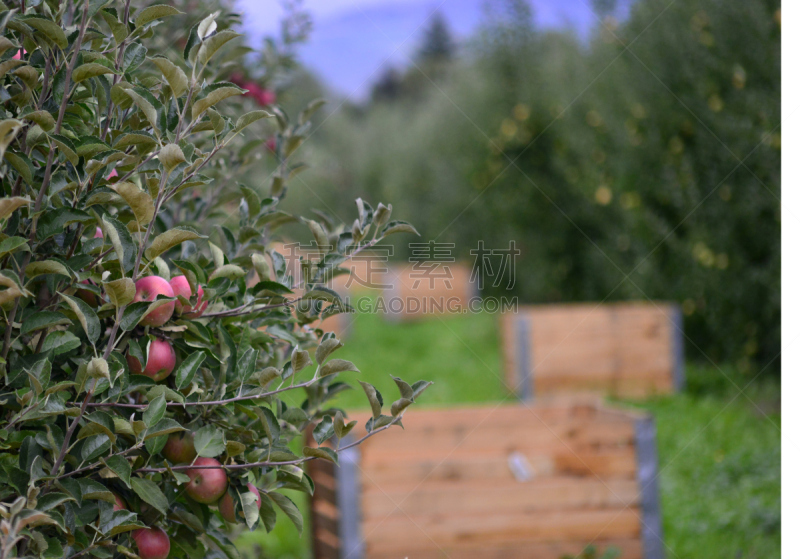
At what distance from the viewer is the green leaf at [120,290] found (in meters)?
0.76

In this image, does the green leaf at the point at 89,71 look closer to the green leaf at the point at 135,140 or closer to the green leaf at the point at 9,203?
the green leaf at the point at 135,140

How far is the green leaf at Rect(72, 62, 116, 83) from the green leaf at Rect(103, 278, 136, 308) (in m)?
0.26

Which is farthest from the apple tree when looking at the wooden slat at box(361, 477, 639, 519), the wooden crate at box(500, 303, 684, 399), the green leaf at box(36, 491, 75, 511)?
the wooden crate at box(500, 303, 684, 399)

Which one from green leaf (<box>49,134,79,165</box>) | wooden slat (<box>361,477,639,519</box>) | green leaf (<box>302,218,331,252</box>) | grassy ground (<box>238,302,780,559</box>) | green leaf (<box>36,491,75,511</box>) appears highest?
green leaf (<box>49,134,79,165</box>)

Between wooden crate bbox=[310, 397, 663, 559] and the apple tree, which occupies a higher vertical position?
the apple tree

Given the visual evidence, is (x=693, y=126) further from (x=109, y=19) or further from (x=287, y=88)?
(x=109, y=19)

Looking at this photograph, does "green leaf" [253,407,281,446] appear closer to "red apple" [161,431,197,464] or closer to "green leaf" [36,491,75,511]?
"red apple" [161,431,197,464]

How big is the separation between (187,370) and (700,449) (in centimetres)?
406

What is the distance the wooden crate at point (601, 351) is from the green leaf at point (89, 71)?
4.86 meters

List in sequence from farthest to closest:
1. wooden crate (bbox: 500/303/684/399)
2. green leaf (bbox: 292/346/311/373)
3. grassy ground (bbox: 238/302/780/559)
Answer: wooden crate (bbox: 500/303/684/399)
grassy ground (bbox: 238/302/780/559)
green leaf (bbox: 292/346/311/373)

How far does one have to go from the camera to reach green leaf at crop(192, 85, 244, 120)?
816 mm

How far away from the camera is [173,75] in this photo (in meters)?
0.80

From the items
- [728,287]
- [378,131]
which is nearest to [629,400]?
[728,287]

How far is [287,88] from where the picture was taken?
8.81ft
